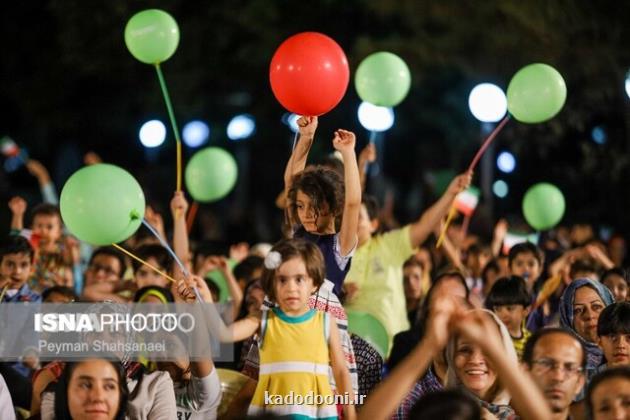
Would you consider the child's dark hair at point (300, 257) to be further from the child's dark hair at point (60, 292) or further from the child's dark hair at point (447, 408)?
the child's dark hair at point (60, 292)

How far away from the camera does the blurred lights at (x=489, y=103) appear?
827cm

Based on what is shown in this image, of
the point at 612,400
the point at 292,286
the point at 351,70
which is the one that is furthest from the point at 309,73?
the point at 351,70

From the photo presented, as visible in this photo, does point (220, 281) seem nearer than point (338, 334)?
No

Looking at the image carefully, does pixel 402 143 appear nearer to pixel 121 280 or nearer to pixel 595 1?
pixel 595 1

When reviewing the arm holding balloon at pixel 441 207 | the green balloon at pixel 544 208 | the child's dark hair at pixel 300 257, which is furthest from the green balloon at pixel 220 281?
the child's dark hair at pixel 300 257

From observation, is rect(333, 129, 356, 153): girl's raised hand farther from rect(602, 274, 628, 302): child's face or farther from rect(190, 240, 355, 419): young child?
rect(602, 274, 628, 302): child's face

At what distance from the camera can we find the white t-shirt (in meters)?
5.23

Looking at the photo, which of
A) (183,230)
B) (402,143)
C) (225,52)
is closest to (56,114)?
(225,52)

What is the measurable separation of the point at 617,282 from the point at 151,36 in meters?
3.41

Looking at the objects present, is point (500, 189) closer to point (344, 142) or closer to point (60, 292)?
point (60, 292)

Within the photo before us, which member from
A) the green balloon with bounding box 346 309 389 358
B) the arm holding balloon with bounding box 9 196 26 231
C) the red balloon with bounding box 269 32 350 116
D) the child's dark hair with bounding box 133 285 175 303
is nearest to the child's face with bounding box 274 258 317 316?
the red balloon with bounding box 269 32 350 116

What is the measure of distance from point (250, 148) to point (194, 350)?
645 inches

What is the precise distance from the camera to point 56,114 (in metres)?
18.6

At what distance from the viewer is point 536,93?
7.34 meters
